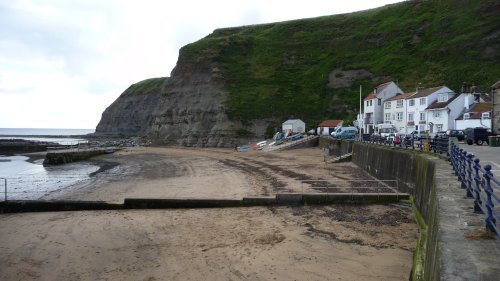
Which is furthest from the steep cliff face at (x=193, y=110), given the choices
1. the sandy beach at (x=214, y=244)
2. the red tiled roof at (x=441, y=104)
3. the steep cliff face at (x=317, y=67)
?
the sandy beach at (x=214, y=244)

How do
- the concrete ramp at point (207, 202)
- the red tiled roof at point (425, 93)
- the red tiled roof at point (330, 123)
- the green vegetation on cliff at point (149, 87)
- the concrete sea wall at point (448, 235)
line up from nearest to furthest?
the concrete sea wall at point (448, 235) → the concrete ramp at point (207, 202) → the red tiled roof at point (425, 93) → the red tiled roof at point (330, 123) → the green vegetation on cliff at point (149, 87)

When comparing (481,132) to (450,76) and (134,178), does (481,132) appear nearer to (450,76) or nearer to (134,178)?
(134,178)

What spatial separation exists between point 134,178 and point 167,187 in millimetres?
7826

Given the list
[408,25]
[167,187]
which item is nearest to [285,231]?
[167,187]

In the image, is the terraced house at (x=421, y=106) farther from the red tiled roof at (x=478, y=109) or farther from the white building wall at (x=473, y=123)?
the white building wall at (x=473, y=123)

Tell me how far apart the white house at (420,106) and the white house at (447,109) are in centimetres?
124

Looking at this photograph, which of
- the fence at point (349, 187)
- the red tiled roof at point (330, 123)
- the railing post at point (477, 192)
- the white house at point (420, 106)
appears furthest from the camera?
the red tiled roof at point (330, 123)

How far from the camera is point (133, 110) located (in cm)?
18612

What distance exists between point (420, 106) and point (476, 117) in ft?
42.0

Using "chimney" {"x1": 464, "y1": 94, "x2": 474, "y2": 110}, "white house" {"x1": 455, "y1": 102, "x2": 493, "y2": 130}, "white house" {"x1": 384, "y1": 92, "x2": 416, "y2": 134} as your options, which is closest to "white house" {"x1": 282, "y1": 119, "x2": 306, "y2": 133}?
"white house" {"x1": 384, "y1": 92, "x2": 416, "y2": 134}

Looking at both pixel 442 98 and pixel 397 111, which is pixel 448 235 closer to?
pixel 442 98

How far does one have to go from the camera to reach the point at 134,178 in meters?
33.3

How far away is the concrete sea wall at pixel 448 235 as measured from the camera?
16.2ft

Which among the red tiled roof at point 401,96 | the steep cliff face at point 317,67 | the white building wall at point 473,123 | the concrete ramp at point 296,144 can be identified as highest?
the steep cliff face at point 317,67
